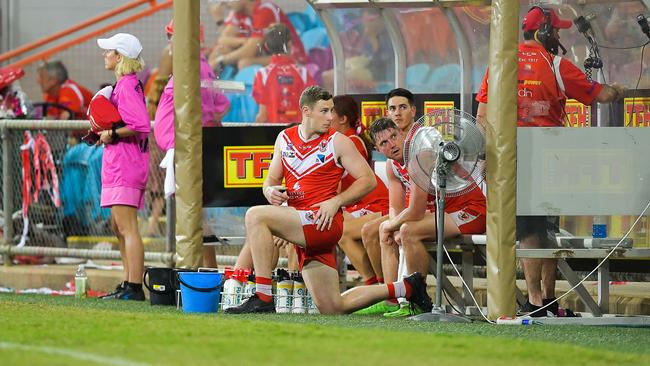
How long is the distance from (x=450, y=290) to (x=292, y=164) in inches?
61.6

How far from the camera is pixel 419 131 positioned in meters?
10.9

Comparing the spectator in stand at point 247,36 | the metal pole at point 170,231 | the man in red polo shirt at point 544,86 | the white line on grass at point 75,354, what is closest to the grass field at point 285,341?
the white line on grass at point 75,354

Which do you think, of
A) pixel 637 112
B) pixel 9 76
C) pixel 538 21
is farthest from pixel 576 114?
pixel 9 76

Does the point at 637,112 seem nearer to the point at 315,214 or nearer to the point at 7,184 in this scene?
the point at 315,214

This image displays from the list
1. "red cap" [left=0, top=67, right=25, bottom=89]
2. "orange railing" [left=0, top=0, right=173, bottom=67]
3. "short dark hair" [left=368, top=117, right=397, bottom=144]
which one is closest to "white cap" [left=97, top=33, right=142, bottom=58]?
"short dark hair" [left=368, top=117, right=397, bottom=144]

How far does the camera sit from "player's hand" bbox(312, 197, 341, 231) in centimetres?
1089

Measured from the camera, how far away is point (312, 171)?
11203 mm

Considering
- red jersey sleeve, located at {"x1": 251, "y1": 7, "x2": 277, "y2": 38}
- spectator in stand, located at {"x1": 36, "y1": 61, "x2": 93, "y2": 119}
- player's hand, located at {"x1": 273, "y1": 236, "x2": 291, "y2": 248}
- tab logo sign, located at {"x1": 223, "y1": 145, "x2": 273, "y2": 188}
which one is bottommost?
player's hand, located at {"x1": 273, "y1": 236, "x2": 291, "y2": 248}

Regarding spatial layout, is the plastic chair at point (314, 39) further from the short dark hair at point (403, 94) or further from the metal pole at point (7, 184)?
the short dark hair at point (403, 94)

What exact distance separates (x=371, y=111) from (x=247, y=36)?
77.8 inches

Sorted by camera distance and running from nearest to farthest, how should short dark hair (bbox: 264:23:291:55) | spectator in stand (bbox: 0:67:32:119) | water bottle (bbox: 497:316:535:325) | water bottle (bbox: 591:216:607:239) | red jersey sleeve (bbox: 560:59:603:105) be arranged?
water bottle (bbox: 497:316:535:325)
water bottle (bbox: 591:216:607:239)
red jersey sleeve (bbox: 560:59:603:105)
short dark hair (bbox: 264:23:291:55)
spectator in stand (bbox: 0:67:32:119)

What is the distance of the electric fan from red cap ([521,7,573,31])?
94 cm

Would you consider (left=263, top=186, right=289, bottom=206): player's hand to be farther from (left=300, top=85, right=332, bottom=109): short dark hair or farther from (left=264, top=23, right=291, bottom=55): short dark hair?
(left=264, top=23, right=291, bottom=55): short dark hair

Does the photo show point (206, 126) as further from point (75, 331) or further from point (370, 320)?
point (75, 331)
